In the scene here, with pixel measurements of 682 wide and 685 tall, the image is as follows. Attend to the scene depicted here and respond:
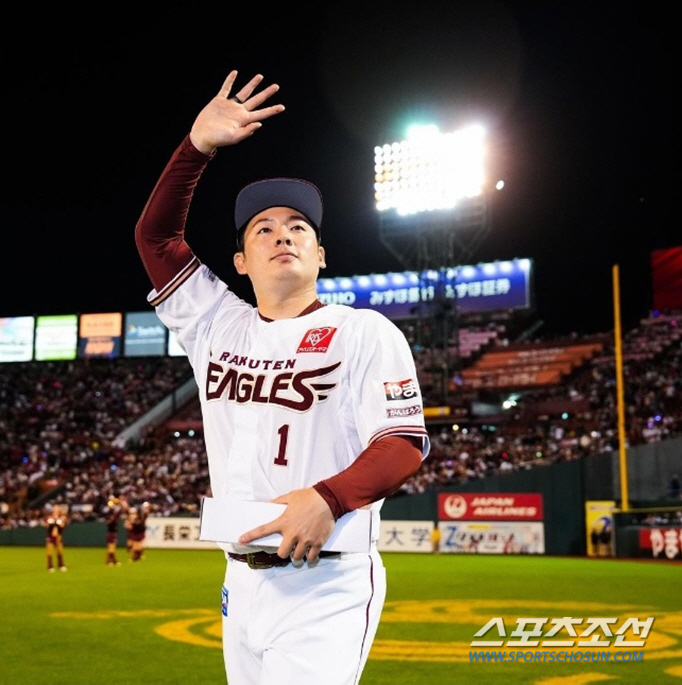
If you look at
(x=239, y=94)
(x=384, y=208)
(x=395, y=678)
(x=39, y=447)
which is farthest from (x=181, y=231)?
(x=39, y=447)

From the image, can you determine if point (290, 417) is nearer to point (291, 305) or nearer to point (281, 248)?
point (291, 305)

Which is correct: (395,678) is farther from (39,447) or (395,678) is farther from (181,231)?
(39,447)

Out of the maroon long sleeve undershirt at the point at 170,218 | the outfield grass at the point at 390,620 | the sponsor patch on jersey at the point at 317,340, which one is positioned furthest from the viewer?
the outfield grass at the point at 390,620

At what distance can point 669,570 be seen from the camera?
22.0 m

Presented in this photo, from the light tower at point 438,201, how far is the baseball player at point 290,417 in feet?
118

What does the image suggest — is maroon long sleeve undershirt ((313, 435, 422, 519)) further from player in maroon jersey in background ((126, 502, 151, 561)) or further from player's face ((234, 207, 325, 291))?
player in maroon jersey in background ((126, 502, 151, 561))

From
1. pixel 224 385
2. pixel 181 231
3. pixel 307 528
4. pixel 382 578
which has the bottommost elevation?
pixel 382 578

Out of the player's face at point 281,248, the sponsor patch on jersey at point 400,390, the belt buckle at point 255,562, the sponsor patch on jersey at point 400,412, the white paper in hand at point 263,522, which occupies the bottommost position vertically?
the belt buckle at point 255,562

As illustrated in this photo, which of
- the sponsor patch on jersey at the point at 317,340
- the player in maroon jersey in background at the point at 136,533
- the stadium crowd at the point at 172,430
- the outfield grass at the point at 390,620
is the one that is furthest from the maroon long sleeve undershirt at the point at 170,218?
the stadium crowd at the point at 172,430

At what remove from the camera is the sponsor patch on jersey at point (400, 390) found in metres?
2.82

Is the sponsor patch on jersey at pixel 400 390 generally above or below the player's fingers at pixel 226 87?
below

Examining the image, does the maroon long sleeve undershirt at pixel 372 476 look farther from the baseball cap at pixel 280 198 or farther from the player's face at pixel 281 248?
the baseball cap at pixel 280 198

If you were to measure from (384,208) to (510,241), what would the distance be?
16246 mm

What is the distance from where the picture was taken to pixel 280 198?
3.20 meters
